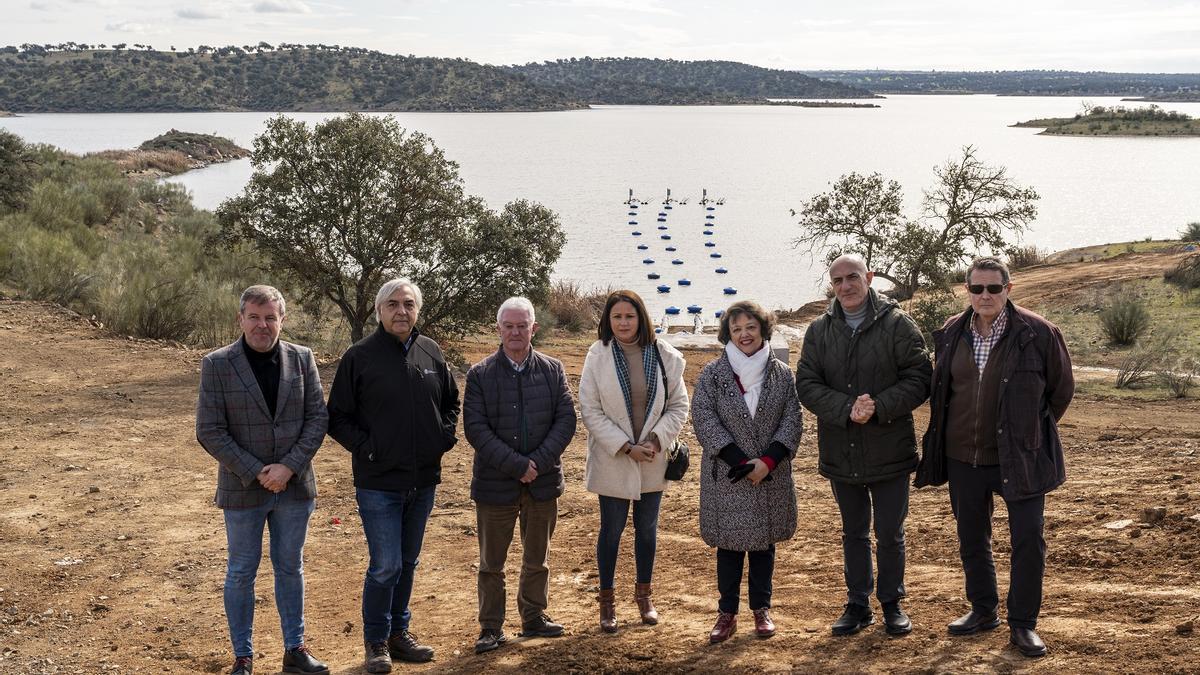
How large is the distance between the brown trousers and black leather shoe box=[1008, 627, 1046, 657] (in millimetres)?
2186

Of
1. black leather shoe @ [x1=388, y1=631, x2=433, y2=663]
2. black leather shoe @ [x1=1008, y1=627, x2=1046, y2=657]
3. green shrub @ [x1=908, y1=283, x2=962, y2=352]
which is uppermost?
black leather shoe @ [x1=1008, y1=627, x2=1046, y2=657]

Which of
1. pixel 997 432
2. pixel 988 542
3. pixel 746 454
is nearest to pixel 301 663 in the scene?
pixel 746 454

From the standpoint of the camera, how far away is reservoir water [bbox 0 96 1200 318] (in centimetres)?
3962

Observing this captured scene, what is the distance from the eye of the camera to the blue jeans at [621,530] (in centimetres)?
539

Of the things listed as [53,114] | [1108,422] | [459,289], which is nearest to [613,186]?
[459,289]

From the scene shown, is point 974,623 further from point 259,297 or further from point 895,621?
point 259,297

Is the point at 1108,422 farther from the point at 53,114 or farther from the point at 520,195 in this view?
the point at 53,114

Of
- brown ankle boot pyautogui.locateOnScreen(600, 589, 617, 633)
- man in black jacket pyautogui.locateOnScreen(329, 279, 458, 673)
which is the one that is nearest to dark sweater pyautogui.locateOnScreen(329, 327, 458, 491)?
man in black jacket pyautogui.locateOnScreen(329, 279, 458, 673)

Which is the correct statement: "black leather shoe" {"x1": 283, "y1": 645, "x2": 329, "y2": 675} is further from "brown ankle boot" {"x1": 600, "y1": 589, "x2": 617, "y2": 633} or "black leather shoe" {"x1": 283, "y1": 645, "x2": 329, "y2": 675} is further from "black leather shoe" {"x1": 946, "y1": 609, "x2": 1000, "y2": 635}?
"black leather shoe" {"x1": 946, "y1": 609, "x2": 1000, "y2": 635}

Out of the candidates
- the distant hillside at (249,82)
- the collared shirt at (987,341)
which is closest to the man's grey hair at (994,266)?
the collared shirt at (987,341)

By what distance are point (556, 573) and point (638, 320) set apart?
2.38 m

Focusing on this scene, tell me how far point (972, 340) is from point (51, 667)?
479 centimetres

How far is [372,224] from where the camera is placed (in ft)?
54.9

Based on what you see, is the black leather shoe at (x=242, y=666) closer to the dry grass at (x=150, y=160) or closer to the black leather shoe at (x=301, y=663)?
the black leather shoe at (x=301, y=663)
